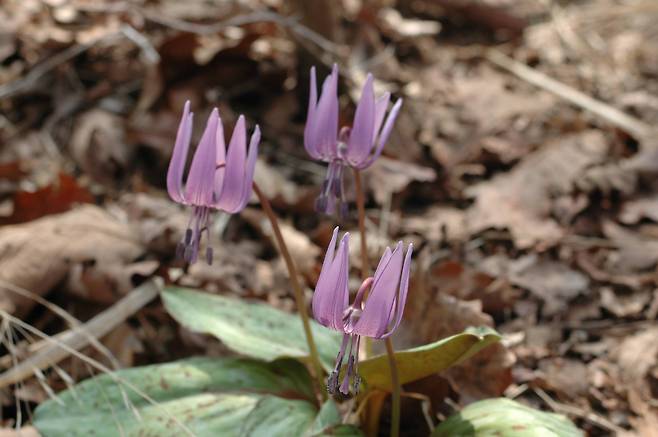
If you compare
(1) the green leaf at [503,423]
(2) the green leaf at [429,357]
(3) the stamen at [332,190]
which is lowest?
(1) the green leaf at [503,423]

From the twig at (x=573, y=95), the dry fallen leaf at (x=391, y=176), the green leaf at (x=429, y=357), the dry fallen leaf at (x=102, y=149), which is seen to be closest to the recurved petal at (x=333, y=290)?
the green leaf at (x=429, y=357)

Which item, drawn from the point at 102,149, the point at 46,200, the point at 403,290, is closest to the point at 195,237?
the point at 403,290

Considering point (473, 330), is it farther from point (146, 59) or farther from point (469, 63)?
point (469, 63)

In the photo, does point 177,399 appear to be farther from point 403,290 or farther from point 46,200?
point 46,200

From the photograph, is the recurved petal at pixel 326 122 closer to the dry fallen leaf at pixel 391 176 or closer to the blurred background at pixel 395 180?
the blurred background at pixel 395 180

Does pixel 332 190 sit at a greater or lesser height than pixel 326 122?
lesser

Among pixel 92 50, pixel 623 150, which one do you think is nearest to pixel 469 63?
pixel 623 150
